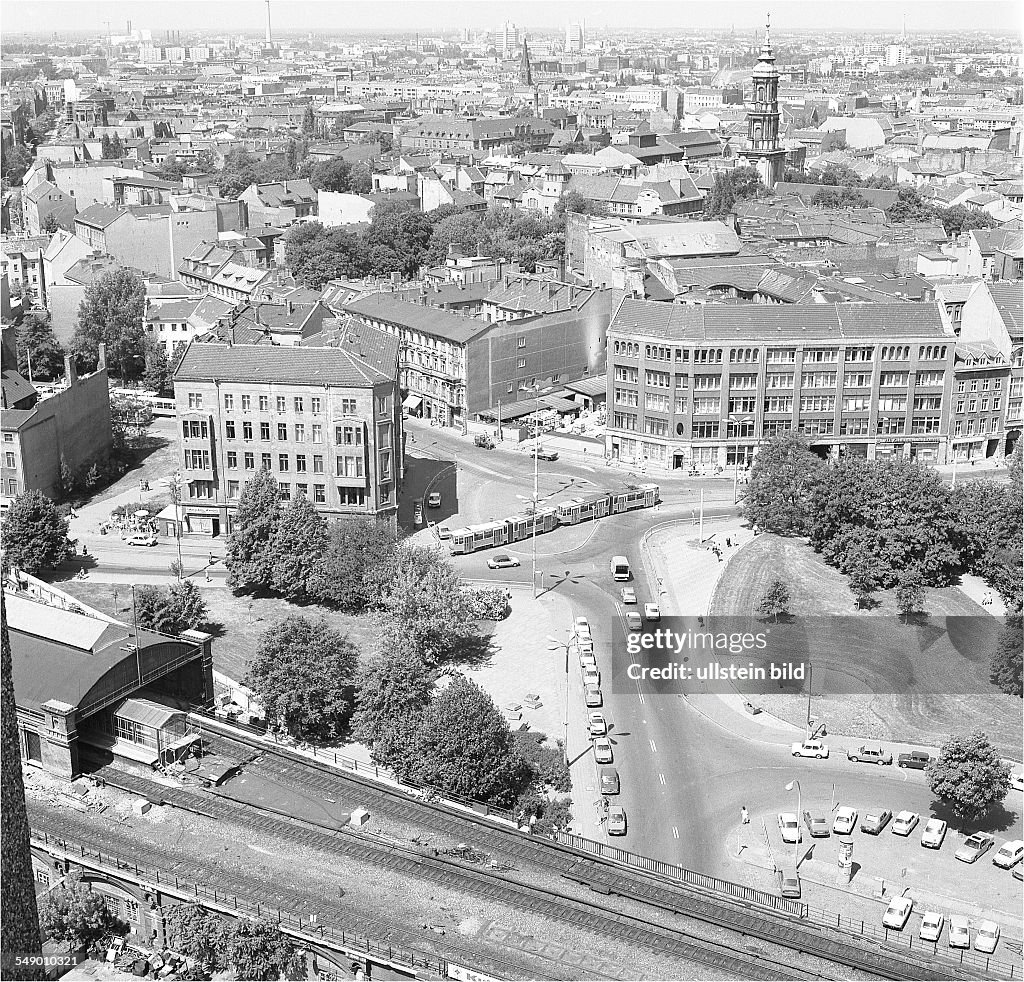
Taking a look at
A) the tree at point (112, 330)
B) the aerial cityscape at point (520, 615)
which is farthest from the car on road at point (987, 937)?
the tree at point (112, 330)

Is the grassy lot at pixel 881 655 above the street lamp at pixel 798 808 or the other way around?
above

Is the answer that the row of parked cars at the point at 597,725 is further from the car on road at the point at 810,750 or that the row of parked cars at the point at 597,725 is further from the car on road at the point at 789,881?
the car on road at the point at 810,750

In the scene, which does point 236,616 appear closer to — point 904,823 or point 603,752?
point 603,752

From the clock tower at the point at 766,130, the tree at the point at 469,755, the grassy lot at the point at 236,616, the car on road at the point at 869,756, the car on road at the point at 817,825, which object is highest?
the clock tower at the point at 766,130

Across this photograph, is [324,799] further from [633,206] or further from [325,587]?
[633,206]

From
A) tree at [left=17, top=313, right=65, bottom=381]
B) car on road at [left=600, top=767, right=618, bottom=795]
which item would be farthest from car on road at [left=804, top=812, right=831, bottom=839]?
tree at [left=17, top=313, right=65, bottom=381]

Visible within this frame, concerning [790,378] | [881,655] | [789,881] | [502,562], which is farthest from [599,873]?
[790,378]

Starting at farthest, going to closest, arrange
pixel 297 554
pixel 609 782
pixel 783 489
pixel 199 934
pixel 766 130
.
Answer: pixel 766 130
pixel 783 489
pixel 297 554
pixel 609 782
pixel 199 934
